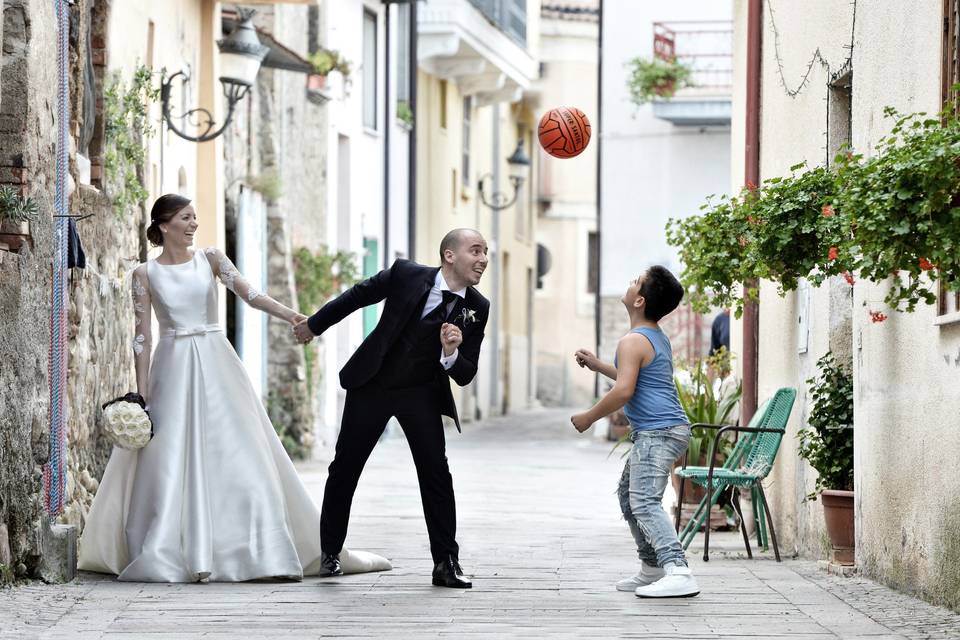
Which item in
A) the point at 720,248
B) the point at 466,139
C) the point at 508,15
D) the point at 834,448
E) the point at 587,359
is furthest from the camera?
the point at 466,139

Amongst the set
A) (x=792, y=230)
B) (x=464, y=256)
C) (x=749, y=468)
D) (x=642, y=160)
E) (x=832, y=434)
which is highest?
(x=642, y=160)

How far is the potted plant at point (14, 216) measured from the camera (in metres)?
7.92

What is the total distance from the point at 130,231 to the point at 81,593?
473 centimetres

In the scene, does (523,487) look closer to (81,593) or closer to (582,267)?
(81,593)

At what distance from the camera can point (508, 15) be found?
33062mm

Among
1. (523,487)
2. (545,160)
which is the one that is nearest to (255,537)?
(523,487)

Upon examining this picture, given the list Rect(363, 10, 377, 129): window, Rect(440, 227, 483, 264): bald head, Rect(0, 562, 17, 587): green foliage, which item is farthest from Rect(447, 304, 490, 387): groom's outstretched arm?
Rect(363, 10, 377, 129): window

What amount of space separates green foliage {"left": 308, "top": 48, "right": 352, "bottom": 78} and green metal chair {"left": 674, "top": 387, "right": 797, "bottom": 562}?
1197 cm

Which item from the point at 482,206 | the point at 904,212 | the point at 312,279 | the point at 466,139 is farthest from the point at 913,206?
the point at 482,206

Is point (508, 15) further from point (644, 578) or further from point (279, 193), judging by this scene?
point (644, 578)

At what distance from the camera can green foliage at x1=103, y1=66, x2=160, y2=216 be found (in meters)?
11.6

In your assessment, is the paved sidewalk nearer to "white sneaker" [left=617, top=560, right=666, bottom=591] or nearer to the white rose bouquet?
"white sneaker" [left=617, top=560, right=666, bottom=591]

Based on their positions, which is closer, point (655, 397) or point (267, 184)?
point (655, 397)

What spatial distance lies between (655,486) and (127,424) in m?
2.50
